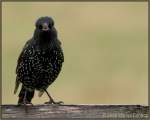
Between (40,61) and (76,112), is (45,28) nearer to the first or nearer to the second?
(40,61)

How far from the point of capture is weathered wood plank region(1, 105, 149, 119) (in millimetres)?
5746

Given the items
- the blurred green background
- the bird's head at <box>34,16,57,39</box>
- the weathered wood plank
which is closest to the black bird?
the bird's head at <box>34,16,57,39</box>

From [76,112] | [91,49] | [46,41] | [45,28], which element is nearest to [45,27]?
[45,28]

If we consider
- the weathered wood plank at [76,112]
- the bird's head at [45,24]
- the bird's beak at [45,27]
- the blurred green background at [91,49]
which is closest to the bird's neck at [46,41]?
the bird's head at [45,24]

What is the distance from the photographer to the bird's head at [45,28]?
7.04 meters

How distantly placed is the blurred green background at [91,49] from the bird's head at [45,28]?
104 inches

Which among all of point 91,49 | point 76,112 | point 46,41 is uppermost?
point 46,41

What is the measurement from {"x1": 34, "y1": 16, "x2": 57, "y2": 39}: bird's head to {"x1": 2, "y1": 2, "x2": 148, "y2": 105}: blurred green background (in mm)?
2639

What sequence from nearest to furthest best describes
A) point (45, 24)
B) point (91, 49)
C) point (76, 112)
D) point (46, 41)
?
1. point (76, 112)
2. point (45, 24)
3. point (46, 41)
4. point (91, 49)

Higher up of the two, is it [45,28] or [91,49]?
[45,28]

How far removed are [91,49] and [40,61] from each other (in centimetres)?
682

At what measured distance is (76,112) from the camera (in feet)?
18.8

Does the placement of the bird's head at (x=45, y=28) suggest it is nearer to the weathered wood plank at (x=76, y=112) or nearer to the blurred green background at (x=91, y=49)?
the weathered wood plank at (x=76, y=112)

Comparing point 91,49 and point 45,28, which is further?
point 91,49
